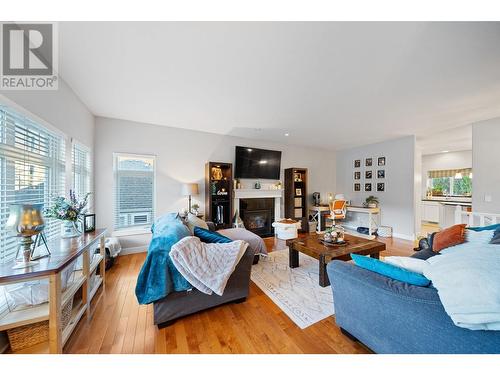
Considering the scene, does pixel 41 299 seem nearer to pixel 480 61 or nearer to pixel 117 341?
pixel 117 341

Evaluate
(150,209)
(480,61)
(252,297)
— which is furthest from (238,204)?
(480,61)

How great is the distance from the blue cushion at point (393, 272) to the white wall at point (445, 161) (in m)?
7.59

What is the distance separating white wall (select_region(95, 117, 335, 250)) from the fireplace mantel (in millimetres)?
785

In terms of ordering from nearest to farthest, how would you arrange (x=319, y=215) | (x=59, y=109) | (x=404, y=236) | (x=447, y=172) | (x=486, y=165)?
1. (x=59, y=109)
2. (x=486, y=165)
3. (x=404, y=236)
4. (x=319, y=215)
5. (x=447, y=172)

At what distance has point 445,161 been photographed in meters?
6.41

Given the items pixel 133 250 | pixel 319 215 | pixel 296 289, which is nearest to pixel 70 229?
pixel 133 250

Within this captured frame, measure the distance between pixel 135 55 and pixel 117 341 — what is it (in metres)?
2.52

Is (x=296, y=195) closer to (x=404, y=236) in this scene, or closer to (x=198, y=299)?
(x=404, y=236)

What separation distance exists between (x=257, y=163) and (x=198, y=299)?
3.60m

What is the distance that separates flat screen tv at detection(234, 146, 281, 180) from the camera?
Result: 4.68 metres

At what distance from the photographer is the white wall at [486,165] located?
3.31 m

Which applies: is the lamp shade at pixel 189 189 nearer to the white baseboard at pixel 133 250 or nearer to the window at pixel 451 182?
the white baseboard at pixel 133 250

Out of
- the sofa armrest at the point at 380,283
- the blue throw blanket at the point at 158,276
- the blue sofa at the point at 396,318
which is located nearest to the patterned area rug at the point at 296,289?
the blue sofa at the point at 396,318

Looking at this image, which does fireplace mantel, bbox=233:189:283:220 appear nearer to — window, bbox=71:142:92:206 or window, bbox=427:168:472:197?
window, bbox=71:142:92:206
